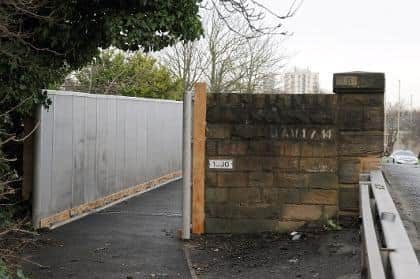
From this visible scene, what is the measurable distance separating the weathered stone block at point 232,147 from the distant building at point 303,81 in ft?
96.4

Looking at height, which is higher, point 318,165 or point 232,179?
point 318,165

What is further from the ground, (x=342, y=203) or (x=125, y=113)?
(x=125, y=113)

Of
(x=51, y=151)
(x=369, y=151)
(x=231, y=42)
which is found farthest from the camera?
(x=231, y=42)

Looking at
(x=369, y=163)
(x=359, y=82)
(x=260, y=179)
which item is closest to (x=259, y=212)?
Result: (x=260, y=179)

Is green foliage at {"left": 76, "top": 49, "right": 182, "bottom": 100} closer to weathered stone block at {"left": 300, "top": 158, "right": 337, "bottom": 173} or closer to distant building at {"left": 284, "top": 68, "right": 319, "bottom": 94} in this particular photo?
weathered stone block at {"left": 300, "top": 158, "right": 337, "bottom": 173}

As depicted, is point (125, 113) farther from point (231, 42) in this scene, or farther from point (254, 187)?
point (231, 42)

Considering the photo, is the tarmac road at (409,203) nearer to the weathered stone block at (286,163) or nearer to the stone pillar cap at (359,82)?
the weathered stone block at (286,163)

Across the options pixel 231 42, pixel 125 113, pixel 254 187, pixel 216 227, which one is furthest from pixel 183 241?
pixel 231 42

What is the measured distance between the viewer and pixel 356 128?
8.70 metres

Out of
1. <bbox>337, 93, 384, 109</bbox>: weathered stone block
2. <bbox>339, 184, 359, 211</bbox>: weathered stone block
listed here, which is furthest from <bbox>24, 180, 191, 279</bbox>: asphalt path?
<bbox>337, 93, 384, 109</bbox>: weathered stone block

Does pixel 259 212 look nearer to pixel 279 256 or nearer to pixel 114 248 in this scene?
pixel 279 256

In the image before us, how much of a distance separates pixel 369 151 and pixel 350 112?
0.58 meters

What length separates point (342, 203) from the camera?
8734 mm

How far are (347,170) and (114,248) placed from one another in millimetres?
3246
